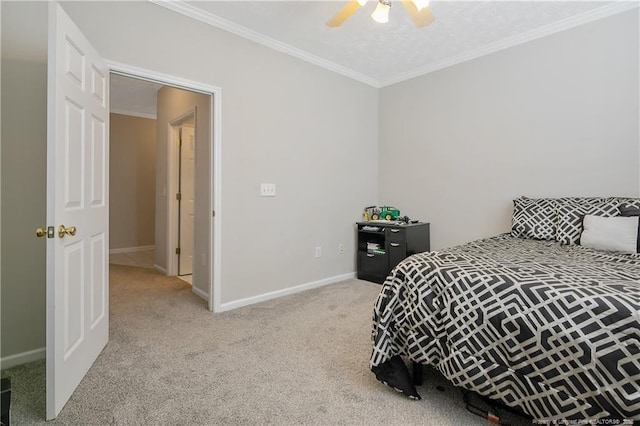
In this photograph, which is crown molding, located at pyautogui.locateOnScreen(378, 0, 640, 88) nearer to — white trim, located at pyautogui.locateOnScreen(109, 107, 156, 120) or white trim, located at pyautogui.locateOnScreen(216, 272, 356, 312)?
white trim, located at pyautogui.locateOnScreen(216, 272, 356, 312)

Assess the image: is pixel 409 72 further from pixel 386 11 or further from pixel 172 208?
pixel 172 208

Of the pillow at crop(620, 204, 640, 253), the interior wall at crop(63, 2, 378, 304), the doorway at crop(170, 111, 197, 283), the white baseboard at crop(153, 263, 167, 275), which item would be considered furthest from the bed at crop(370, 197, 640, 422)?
the white baseboard at crop(153, 263, 167, 275)

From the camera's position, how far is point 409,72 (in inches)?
153

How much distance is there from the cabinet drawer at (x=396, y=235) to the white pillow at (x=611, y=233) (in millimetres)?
1550

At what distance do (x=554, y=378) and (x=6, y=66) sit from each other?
3.15 m

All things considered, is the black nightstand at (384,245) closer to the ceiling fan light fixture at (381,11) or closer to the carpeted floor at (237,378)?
the carpeted floor at (237,378)

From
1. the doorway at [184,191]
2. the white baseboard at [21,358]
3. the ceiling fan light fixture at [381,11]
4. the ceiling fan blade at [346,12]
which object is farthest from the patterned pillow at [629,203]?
the doorway at [184,191]

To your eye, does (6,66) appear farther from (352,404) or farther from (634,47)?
(634,47)

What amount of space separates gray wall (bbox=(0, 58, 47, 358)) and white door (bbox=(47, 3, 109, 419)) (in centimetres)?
32

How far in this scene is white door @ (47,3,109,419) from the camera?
4.87 ft

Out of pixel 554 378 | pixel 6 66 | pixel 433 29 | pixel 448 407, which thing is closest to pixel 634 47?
pixel 433 29

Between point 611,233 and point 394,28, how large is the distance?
2316mm

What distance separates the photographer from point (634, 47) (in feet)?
8.21

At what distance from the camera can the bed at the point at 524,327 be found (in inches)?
43.7
